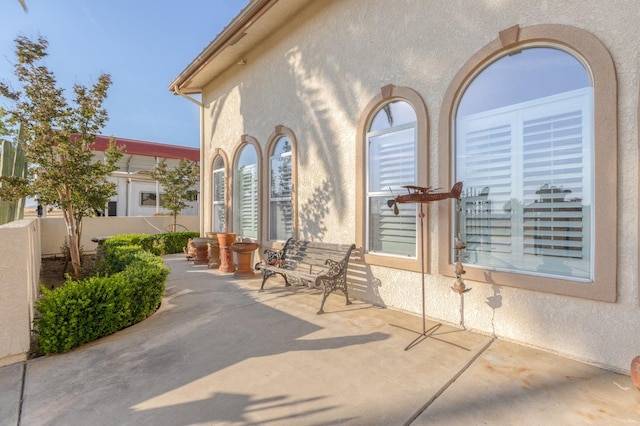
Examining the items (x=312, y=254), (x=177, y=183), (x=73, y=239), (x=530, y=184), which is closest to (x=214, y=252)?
(x=73, y=239)

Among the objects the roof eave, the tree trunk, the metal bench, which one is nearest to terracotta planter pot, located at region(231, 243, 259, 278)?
the metal bench

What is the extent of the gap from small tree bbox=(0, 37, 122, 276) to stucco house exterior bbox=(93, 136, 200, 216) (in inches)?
309

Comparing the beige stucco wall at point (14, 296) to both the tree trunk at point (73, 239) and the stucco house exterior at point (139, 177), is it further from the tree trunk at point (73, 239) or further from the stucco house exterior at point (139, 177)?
the stucco house exterior at point (139, 177)

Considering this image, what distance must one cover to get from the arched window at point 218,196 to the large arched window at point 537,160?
23.1ft

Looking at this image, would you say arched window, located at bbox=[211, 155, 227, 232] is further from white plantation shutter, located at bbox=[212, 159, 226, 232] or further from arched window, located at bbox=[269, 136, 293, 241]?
arched window, located at bbox=[269, 136, 293, 241]

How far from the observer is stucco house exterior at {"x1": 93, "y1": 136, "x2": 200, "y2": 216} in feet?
50.7

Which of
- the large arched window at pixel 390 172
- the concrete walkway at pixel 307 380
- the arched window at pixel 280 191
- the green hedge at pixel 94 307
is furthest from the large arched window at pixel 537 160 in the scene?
the green hedge at pixel 94 307

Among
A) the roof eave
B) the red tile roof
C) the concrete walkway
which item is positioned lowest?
the concrete walkway

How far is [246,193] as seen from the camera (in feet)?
27.4

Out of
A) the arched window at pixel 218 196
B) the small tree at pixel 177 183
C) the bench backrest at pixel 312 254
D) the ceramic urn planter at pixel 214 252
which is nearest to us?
the bench backrest at pixel 312 254

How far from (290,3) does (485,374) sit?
6.72 meters

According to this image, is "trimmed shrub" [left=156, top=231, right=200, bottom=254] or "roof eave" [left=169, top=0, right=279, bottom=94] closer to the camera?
"roof eave" [left=169, top=0, right=279, bottom=94]

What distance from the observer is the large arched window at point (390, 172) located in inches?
172

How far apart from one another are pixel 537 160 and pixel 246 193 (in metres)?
6.58
